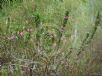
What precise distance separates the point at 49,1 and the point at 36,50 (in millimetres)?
2543

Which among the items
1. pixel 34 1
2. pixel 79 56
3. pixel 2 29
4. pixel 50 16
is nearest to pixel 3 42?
pixel 2 29

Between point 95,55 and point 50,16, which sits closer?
point 95,55

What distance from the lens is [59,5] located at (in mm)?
5633

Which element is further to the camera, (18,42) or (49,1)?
(49,1)

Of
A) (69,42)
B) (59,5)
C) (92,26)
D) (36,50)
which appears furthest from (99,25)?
(59,5)

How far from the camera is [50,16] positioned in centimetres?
519

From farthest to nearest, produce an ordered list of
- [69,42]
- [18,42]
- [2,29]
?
[2,29]
[18,42]
[69,42]

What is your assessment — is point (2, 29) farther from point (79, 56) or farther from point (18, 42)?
point (79, 56)

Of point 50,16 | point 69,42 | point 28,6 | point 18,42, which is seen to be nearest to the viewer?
point 69,42

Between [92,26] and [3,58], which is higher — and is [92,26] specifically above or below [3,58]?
above

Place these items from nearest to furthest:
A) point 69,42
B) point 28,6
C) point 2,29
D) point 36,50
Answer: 1. point 36,50
2. point 69,42
3. point 2,29
4. point 28,6

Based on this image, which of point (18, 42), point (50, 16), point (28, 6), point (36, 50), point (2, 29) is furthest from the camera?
point (28, 6)

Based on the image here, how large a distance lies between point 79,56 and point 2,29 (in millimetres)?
1494

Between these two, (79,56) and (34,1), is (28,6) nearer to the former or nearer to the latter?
(34,1)
